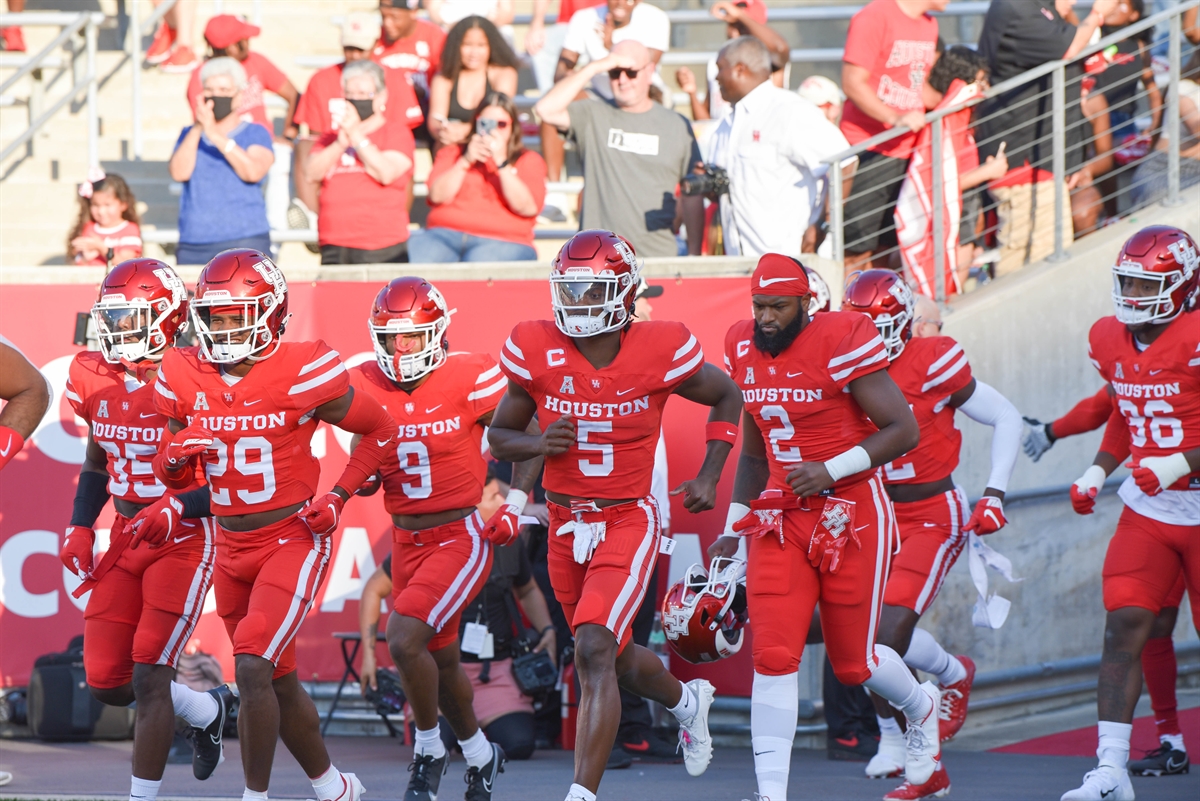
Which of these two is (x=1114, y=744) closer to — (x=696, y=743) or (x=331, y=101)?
(x=696, y=743)

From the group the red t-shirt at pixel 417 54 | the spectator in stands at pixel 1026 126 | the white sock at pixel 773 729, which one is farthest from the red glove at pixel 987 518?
the red t-shirt at pixel 417 54

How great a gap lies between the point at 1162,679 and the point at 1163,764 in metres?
0.39

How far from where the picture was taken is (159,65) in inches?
477

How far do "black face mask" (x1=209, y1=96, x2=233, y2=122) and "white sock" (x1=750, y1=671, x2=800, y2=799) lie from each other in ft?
17.7

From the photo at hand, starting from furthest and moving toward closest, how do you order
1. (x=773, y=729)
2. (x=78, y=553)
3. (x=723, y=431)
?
(x=78, y=553)
(x=723, y=431)
(x=773, y=729)

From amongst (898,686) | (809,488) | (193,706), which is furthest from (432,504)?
(898,686)

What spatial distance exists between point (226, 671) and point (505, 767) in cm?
191

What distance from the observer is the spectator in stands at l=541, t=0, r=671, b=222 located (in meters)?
10.0

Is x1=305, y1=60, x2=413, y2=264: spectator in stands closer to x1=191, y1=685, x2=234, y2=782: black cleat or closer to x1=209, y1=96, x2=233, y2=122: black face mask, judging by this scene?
x1=209, y1=96, x2=233, y2=122: black face mask

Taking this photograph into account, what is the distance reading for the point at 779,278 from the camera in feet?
18.7

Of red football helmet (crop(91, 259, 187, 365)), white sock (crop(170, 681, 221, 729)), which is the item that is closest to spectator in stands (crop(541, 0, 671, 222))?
red football helmet (crop(91, 259, 187, 365))

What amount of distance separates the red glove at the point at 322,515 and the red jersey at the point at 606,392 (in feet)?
2.77

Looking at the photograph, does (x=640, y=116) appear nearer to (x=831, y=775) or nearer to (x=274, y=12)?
(x=831, y=775)

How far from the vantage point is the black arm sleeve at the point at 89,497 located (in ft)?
20.6
